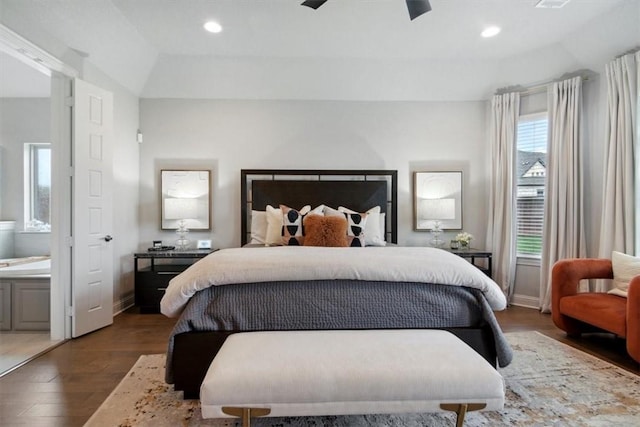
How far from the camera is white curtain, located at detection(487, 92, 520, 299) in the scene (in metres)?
4.14

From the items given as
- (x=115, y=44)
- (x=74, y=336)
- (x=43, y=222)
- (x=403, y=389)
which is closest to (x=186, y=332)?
(x=403, y=389)

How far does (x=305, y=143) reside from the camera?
14.6 feet

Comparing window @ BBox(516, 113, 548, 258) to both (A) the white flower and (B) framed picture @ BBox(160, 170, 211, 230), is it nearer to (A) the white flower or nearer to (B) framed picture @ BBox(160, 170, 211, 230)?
(A) the white flower

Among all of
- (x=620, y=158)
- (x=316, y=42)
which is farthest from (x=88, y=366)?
(x=620, y=158)

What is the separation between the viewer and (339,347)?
1.63 metres

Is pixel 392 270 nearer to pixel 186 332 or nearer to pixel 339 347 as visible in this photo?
pixel 339 347

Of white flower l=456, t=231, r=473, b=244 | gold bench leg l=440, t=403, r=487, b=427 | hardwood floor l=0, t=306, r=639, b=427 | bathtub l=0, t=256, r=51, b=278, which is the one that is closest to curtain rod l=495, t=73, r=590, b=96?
white flower l=456, t=231, r=473, b=244

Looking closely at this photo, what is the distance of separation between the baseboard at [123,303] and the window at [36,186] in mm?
1953

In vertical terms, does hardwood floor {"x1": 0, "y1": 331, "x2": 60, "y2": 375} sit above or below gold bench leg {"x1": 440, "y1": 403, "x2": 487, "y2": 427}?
below

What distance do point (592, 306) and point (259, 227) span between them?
3271 millimetres

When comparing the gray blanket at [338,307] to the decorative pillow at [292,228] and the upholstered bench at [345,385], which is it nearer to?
the upholstered bench at [345,385]

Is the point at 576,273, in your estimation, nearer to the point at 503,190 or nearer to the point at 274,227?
the point at 503,190

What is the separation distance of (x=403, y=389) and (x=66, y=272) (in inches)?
124

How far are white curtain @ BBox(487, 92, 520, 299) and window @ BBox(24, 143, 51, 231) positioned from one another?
6222 millimetres
